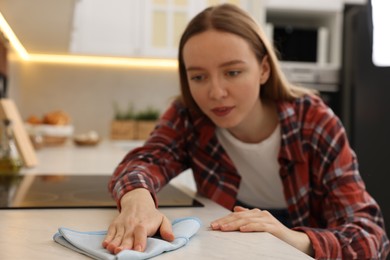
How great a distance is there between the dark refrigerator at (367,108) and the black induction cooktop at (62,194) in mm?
1567

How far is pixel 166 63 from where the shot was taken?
335 centimetres

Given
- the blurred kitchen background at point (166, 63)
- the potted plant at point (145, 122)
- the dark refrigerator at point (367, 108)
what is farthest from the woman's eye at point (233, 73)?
the potted plant at point (145, 122)

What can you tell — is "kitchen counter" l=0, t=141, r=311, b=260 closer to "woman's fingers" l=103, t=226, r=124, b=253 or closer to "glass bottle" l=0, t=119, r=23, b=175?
"woman's fingers" l=103, t=226, r=124, b=253

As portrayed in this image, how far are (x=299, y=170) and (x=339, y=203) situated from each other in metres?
0.16

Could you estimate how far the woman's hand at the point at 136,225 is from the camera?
701mm

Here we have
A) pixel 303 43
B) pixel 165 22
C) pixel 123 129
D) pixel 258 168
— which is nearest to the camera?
pixel 258 168

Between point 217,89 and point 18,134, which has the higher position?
point 217,89

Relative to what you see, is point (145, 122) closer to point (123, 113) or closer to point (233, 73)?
point (123, 113)

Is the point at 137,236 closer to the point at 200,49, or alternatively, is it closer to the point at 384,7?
the point at 200,49

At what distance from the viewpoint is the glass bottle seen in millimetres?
1599

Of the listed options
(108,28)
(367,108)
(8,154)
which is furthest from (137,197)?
(108,28)

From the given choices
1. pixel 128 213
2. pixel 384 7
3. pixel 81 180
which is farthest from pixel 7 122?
pixel 384 7

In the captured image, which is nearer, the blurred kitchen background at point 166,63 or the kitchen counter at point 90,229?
the kitchen counter at point 90,229

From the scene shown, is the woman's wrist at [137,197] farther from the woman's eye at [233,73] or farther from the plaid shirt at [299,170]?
the woman's eye at [233,73]
